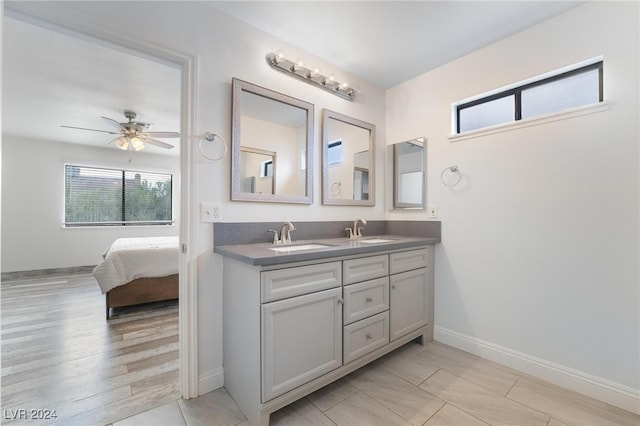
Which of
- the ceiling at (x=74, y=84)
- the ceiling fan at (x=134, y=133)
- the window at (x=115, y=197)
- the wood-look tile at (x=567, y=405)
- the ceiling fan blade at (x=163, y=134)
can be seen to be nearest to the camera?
the wood-look tile at (x=567, y=405)

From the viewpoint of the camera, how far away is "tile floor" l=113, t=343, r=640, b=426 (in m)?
1.50

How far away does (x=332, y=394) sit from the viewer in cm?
171

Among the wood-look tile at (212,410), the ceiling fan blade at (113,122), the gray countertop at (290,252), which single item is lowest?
the wood-look tile at (212,410)

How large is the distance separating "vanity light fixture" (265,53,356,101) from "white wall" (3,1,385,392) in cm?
5

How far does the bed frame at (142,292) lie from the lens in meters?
2.90

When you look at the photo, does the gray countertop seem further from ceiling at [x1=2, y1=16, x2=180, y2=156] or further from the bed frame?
the bed frame

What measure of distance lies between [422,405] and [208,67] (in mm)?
2401

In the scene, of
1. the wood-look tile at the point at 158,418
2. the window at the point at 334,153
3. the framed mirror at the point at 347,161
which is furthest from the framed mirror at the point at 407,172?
the wood-look tile at the point at 158,418

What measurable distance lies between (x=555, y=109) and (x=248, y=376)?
8.42 ft

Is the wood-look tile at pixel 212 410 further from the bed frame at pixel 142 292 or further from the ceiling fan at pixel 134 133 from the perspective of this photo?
the ceiling fan at pixel 134 133

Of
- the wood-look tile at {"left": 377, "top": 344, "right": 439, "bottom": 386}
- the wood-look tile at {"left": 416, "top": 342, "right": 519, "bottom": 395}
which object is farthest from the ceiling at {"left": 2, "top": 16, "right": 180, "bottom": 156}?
the wood-look tile at {"left": 416, "top": 342, "right": 519, "bottom": 395}

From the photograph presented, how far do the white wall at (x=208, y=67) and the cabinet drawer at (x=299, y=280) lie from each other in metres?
0.53

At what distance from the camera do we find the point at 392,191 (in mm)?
2846

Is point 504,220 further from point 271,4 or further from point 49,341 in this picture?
point 49,341
